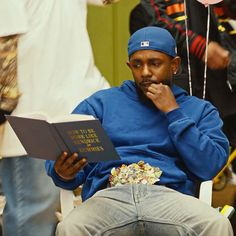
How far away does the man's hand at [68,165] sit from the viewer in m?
2.72

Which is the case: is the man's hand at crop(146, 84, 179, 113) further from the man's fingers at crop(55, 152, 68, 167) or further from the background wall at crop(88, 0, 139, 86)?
the background wall at crop(88, 0, 139, 86)

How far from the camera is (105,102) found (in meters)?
2.97

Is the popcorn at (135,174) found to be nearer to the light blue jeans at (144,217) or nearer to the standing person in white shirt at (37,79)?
the light blue jeans at (144,217)

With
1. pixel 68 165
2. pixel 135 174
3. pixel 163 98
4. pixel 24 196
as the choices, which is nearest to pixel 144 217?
pixel 135 174

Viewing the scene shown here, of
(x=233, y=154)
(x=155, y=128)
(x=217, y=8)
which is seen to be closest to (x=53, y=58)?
(x=155, y=128)

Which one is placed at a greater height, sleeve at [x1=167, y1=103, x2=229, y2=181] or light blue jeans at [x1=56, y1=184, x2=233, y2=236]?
sleeve at [x1=167, y1=103, x2=229, y2=181]

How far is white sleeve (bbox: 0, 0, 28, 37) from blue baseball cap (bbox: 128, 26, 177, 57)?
1.67ft

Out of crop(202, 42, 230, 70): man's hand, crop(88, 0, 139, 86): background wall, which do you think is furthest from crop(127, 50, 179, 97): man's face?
crop(88, 0, 139, 86): background wall

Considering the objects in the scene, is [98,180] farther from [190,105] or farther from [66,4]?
[66,4]

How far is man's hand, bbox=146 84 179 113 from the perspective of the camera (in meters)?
2.85

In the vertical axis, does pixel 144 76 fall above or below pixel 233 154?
Answer: above

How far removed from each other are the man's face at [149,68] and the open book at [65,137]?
1.29ft

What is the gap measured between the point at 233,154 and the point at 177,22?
885 mm

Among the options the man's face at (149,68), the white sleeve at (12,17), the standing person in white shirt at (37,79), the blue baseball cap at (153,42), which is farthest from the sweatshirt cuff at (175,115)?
the white sleeve at (12,17)
